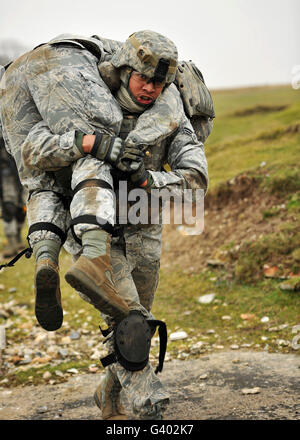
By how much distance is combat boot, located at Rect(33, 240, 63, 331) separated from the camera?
15.0 feet

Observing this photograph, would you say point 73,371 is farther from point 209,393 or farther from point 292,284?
point 292,284

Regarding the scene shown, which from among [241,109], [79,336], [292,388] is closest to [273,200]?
[79,336]

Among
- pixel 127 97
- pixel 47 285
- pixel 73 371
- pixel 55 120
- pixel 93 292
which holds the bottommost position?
pixel 73 371

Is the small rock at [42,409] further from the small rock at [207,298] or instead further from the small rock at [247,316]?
the small rock at [207,298]

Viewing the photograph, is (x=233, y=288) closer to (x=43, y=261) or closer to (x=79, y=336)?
(x=79, y=336)

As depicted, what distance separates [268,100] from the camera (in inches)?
929

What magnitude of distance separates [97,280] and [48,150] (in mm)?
1152

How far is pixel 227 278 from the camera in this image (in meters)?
9.91

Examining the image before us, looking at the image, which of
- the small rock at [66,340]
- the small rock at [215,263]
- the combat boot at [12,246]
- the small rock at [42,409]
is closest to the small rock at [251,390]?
the small rock at [42,409]

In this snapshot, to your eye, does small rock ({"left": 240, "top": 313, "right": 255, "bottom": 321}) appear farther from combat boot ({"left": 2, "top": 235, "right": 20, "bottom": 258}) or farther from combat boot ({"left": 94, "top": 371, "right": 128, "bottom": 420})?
→ combat boot ({"left": 2, "top": 235, "right": 20, "bottom": 258})

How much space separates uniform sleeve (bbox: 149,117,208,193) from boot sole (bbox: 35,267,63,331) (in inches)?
40.8

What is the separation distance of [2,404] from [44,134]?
3.15m

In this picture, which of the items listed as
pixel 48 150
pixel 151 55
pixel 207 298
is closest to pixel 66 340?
pixel 207 298

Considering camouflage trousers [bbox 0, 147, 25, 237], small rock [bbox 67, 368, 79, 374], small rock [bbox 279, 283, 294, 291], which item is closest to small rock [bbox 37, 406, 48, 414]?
small rock [bbox 67, 368, 79, 374]
